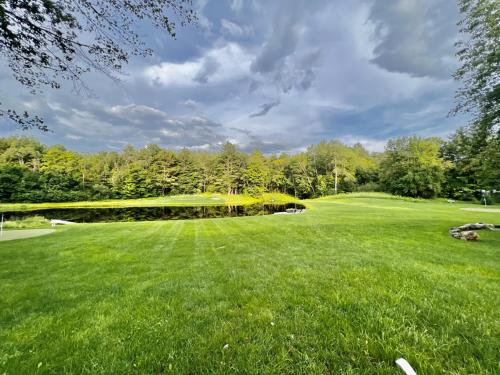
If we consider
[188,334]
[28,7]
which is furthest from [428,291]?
[28,7]

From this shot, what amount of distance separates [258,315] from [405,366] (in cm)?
157

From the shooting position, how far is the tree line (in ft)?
158

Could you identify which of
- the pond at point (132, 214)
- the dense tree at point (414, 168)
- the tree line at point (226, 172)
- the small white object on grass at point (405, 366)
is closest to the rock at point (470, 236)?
the small white object on grass at point (405, 366)

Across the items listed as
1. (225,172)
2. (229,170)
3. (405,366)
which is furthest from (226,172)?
(405,366)

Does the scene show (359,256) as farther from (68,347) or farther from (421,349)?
(68,347)

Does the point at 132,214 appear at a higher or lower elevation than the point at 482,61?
lower

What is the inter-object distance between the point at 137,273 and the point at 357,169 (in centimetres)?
6624

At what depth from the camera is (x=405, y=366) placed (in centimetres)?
188

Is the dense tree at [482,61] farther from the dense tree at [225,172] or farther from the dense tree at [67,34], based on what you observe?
the dense tree at [225,172]

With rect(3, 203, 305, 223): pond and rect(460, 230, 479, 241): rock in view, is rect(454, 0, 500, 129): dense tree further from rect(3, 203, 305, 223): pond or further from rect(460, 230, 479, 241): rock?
rect(3, 203, 305, 223): pond

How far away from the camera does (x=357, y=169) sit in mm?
63312

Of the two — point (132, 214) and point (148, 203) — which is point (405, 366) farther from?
point (148, 203)

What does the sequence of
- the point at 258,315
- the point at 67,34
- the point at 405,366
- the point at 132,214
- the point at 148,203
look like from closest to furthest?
the point at 405,366, the point at 258,315, the point at 67,34, the point at 132,214, the point at 148,203

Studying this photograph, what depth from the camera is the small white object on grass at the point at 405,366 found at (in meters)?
1.82
